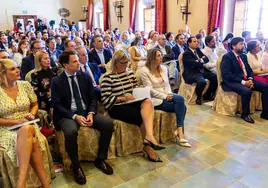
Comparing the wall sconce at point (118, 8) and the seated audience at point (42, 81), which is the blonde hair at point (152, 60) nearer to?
the seated audience at point (42, 81)

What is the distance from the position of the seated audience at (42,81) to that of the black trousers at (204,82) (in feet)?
8.29

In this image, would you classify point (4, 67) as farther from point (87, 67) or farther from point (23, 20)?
point (23, 20)

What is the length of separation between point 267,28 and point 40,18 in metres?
12.4

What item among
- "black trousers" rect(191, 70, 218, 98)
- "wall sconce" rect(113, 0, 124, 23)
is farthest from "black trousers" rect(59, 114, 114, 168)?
"wall sconce" rect(113, 0, 124, 23)

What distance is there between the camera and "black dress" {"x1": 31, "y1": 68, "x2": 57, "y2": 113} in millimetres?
2789

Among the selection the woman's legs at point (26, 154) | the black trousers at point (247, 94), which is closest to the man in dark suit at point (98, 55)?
the black trousers at point (247, 94)

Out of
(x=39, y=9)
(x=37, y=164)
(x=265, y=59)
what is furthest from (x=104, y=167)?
(x=39, y=9)

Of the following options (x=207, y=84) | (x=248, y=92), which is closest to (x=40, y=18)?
(x=207, y=84)

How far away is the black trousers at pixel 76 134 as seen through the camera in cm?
216

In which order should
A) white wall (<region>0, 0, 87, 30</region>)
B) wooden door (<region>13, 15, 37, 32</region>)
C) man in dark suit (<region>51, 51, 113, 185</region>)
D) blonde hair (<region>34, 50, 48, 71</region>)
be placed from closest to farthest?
1. man in dark suit (<region>51, 51, 113, 185</region>)
2. blonde hair (<region>34, 50, 48, 71</region>)
3. white wall (<region>0, 0, 87, 30</region>)
4. wooden door (<region>13, 15, 37, 32</region>)

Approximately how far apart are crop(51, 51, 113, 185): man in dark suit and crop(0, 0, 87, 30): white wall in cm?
1335

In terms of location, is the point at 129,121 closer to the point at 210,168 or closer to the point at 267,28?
the point at 210,168

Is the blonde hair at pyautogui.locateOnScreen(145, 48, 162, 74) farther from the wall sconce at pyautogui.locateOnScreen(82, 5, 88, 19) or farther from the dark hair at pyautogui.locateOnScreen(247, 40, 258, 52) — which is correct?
the wall sconce at pyautogui.locateOnScreen(82, 5, 88, 19)

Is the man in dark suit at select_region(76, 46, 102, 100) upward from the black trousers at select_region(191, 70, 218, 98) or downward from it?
upward
